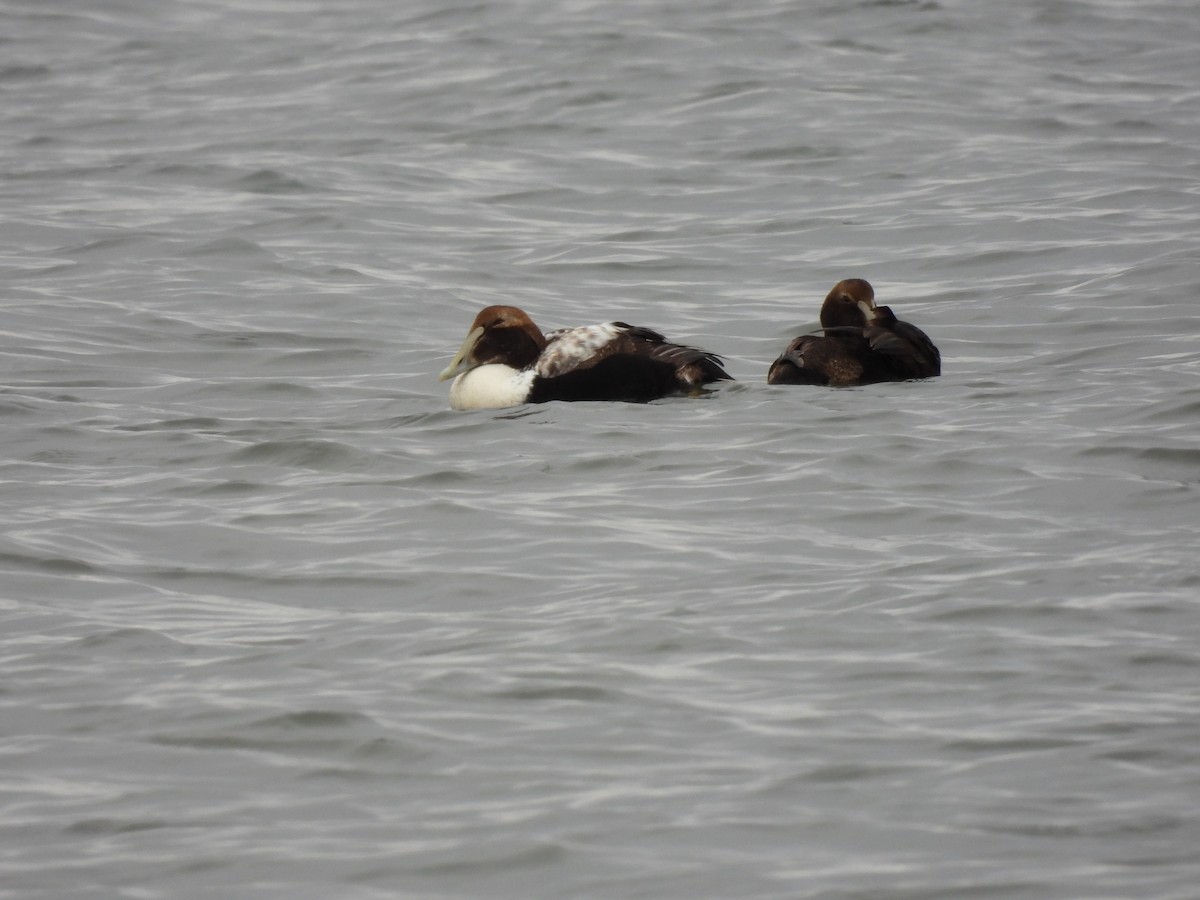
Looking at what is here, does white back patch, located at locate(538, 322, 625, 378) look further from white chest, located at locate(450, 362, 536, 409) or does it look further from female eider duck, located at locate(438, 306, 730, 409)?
white chest, located at locate(450, 362, 536, 409)

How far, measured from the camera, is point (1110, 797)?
15.8 ft

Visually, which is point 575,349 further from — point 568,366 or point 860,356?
point 860,356

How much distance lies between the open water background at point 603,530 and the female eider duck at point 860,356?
15cm

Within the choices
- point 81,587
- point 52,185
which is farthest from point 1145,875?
point 52,185

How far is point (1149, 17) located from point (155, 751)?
20.2 m

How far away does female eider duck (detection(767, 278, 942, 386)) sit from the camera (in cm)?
953

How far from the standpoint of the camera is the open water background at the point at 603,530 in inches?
187

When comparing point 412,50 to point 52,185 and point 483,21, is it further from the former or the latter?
point 52,185

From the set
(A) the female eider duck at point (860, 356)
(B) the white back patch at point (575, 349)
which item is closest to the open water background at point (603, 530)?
(A) the female eider duck at point (860, 356)

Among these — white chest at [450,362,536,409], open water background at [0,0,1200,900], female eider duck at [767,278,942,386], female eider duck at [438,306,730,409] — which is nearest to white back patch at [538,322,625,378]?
female eider duck at [438,306,730,409]

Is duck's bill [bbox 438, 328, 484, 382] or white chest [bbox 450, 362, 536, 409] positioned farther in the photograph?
duck's bill [bbox 438, 328, 484, 382]

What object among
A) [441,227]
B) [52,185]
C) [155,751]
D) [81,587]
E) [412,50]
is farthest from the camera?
[412,50]

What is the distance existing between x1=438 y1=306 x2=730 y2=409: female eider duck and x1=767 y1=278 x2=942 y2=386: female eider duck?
0.38 meters

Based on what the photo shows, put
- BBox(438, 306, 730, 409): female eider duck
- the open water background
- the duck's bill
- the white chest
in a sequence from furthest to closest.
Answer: the duck's bill < the white chest < BBox(438, 306, 730, 409): female eider duck < the open water background
